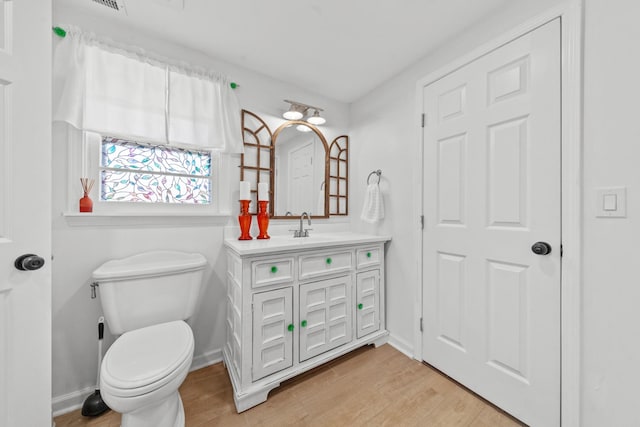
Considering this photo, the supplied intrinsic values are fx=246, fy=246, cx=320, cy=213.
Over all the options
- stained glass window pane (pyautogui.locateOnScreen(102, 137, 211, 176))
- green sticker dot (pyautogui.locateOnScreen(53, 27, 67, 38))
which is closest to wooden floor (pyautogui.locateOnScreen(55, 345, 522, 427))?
stained glass window pane (pyautogui.locateOnScreen(102, 137, 211, 176))

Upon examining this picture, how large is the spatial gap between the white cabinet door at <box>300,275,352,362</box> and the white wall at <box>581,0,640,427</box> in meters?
1.24

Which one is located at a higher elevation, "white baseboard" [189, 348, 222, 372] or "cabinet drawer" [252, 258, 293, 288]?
"cabinet drawer" [252, 258, 293, 288]

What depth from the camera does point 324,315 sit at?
173 cm

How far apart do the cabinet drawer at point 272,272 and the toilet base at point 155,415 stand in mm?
642

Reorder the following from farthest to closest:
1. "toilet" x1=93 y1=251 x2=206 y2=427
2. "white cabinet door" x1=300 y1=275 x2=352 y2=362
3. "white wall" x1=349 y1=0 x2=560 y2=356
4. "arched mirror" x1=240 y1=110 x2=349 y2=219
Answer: "arched mirror" x1=240 y1=110 x2=349 y2=219
"white wall" x1=349 y1=0 x2=560 y2=356
"white cabinet door" x1=300 y1=275 x2=352 y2=362
"toilet" x1=93 y1=251 x2=206 y2=427

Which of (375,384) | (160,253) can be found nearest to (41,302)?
(160,253)

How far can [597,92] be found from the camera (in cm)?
106

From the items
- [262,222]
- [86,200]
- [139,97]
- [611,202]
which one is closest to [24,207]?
[86,200]

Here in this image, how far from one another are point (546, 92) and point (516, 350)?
1.33 m

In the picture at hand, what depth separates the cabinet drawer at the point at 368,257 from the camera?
6.33 feet

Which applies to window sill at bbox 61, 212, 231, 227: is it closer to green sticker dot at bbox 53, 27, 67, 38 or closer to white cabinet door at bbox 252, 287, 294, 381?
white cabinet door at bbox 252, 287, 294, 381

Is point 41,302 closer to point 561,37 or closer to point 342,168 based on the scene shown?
point 342,168

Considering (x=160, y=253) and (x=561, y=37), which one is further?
(x=160, y=253)

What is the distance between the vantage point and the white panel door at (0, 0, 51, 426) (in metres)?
0.88
